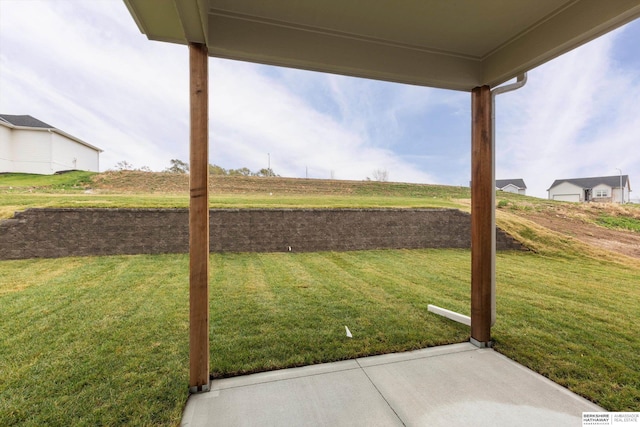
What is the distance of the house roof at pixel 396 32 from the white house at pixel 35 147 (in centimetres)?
874

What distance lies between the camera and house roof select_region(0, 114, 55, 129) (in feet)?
24.2

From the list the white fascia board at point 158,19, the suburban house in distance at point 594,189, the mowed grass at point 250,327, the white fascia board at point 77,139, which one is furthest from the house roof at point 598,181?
the white fascia board at point 77,139

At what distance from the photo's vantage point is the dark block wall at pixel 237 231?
216 inches

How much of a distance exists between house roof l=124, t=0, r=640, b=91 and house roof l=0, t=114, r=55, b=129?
938 centimetres

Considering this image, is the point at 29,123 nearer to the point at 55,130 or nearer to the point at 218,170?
the point at 55,130

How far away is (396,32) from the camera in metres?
1.88

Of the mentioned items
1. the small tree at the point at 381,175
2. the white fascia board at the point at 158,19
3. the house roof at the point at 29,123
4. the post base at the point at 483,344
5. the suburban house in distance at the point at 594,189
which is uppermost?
the house roof at the point at 29,123

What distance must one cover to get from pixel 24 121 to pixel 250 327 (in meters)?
10.5

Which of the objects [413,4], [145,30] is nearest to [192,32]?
[145,30]

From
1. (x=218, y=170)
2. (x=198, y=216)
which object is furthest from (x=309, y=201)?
(x=198, y=216)

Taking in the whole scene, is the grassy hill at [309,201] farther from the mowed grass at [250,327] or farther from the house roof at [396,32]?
the house roof at [396,32]

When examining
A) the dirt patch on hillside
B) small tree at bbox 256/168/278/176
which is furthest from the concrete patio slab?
small tree at bbox 256/168/278/176

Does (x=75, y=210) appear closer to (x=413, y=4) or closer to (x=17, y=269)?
(x=17, y=269)

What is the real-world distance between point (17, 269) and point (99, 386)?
4.96 m
